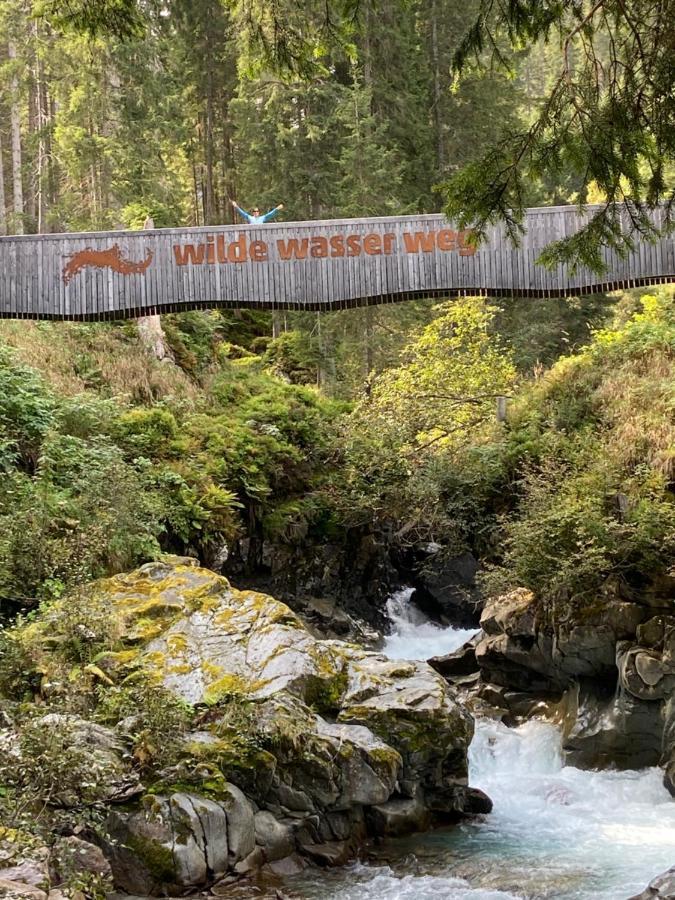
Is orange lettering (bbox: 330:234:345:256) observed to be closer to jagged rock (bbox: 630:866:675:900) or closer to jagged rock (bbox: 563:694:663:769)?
jagged rock (bbox: 563:694:663:769)

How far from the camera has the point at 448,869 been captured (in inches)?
305

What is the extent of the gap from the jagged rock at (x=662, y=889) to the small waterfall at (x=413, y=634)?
25.0 ft

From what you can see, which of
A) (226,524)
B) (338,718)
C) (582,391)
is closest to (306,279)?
(226,524)

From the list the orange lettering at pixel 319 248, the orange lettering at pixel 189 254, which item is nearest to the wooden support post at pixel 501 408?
the orange lettering at pixel 319 248

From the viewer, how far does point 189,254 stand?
1301 centimetres

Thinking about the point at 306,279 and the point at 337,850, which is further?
the point at 306,279

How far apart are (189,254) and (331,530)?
5.54 m

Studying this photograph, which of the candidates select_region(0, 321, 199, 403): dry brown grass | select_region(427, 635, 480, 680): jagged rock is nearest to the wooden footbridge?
select_region(0, 321, 199, 403): dry brown grass

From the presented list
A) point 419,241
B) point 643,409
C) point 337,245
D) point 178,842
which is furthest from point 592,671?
point 337,245

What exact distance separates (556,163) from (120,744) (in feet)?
18.6

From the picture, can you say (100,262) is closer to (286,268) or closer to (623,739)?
(286,268)

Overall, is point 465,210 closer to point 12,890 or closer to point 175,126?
point 12,890

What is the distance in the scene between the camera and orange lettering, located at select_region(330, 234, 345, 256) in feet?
42.7

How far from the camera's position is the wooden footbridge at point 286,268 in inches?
508
